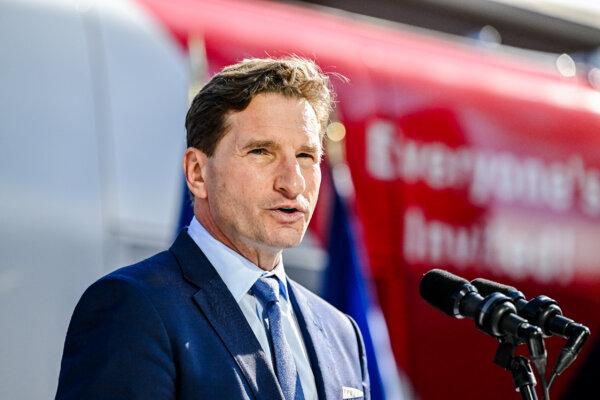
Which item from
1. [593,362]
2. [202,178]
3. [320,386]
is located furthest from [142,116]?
[593,362]

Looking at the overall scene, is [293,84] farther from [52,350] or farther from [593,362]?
[593,362]

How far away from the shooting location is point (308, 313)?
230cm

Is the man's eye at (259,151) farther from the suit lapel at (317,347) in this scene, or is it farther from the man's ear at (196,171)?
the suit lapel at (317,347)

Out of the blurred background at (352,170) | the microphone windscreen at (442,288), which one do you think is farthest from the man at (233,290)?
the blurred background at (352,170)

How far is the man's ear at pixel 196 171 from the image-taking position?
222 cm

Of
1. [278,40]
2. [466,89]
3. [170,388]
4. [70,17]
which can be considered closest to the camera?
[170,388]

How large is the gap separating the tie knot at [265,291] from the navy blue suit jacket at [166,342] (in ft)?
0.31

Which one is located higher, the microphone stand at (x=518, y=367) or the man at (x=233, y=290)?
the man at (x=233, y=290)

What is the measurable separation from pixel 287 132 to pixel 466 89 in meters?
3.23

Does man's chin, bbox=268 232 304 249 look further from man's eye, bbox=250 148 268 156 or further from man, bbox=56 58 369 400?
man's eye, bbox=250 148 268 156

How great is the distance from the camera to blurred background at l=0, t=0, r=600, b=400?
3.58 metres

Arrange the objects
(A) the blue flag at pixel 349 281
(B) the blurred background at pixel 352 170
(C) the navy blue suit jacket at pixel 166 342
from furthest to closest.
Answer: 1. (A) the blue flag at pixel 349 281
2. (B) the blurred background at pixel 352 170
3. (C) the navy blue suit jacket at pixel 166 342

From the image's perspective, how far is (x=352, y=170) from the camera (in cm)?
459

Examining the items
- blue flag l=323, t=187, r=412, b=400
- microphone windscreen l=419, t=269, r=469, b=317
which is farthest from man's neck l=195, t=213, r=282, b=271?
blue flag l=323, t=187, r=412, b=400
